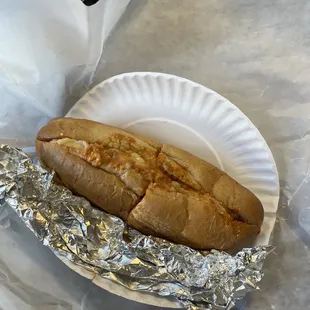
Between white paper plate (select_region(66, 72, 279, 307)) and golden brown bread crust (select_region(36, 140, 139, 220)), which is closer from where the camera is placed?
golden brown bread crust (select_region(36, 140, 139, 220))

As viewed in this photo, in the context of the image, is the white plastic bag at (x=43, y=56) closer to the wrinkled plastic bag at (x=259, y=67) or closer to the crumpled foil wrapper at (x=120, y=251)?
the wrinkled plastic bag at (x=259, y=67)

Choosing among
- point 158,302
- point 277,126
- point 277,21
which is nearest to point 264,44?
point 277,21

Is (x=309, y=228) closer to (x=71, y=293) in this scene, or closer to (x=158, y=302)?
(x=158, y=302)

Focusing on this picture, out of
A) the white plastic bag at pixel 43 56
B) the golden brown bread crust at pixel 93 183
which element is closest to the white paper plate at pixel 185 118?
the white plastic bag at pixel 43 56

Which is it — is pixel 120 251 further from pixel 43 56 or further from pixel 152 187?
pixel 43 56

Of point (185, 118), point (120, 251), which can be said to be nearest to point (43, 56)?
point (185, 118)

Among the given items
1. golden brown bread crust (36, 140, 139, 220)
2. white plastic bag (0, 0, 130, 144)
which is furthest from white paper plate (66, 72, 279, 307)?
golden brown bread crust (36, 140, 139, 220)

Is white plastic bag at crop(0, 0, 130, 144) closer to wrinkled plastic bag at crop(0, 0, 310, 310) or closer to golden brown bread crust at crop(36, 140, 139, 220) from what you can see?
wrinkled plastic bag at crop(0, 0, 310, 310)

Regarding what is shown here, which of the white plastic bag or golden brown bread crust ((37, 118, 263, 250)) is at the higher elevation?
the white plastic bag
